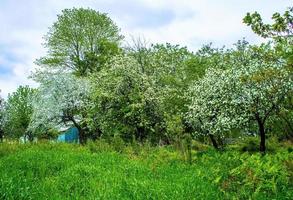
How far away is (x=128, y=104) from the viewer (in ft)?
104

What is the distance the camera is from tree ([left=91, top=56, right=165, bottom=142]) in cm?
3084

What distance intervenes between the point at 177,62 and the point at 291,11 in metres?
30.7

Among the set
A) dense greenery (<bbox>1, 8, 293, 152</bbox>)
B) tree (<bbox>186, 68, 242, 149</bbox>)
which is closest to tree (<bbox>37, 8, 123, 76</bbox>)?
dense greenery (<bbox>1, 8, 293, 152</bbox>)

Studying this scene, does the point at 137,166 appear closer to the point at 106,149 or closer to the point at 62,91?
the point at 106,149

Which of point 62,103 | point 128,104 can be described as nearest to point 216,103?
point 128,104

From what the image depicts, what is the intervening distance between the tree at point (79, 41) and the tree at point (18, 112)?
27.6ft

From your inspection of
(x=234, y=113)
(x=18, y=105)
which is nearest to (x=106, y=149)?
(x=234, y=113)

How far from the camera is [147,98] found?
30453 mm

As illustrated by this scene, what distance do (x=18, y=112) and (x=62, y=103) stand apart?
60.0 ft

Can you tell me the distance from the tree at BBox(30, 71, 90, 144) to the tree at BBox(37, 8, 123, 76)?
23.0ft

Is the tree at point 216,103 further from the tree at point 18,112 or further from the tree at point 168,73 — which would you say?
the tree at point 18,112

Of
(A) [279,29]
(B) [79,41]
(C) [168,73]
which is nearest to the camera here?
(A) [279,29]

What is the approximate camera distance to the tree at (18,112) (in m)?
58.1

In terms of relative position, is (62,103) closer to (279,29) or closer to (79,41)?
(79,41)
